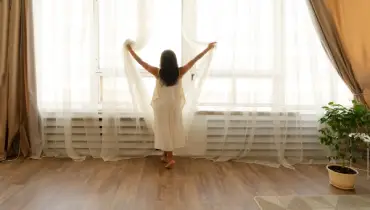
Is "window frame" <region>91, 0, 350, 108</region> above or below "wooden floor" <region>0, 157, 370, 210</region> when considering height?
above

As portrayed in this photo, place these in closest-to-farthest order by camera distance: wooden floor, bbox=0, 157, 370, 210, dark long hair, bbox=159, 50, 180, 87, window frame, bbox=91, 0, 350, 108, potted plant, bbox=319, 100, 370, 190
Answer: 1. wooden floor, bbox=0, 157, 370, 210
2. potted plant, bbox=319, 100, 370, 190
3. dark long hair, bbox=159, 50, 180, 87
4. window frame, bbox=91, 0, 350, 108

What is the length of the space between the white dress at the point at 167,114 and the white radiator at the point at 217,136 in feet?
1.03

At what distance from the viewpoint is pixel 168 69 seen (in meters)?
3.11

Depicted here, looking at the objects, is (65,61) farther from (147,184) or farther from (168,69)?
(147,184)

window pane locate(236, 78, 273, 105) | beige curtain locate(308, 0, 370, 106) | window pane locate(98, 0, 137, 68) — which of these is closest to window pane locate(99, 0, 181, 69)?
window pane locate(98, 0, 137, 68)

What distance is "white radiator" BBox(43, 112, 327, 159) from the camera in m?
3.43

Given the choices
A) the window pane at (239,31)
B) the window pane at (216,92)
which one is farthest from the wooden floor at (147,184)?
the window pane at (239,31)

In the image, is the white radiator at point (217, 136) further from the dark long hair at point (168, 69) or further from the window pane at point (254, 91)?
the dark long hair at point (168, 69)

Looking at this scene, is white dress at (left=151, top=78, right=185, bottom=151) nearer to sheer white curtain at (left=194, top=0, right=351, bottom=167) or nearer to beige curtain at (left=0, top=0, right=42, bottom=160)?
sheer white curtain at (left=194, top=0, right=351, bottom=167)

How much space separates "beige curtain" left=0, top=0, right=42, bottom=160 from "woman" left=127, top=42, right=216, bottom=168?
47.4 inches

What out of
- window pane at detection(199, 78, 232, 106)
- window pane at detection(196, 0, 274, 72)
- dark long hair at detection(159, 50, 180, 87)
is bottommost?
window pane at detection(199, 78, 232, 106)

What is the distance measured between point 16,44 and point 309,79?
317 cm

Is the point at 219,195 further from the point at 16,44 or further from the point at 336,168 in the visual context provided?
Result: the point at 16,44

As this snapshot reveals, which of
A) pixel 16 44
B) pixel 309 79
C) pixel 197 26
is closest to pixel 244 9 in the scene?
pixel 197 26
